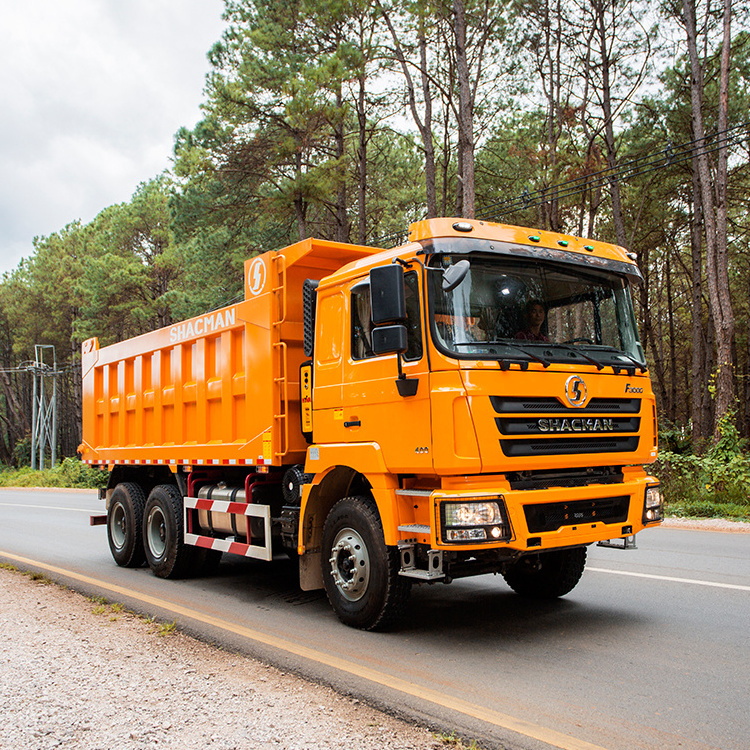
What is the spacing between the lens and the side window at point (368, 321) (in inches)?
210

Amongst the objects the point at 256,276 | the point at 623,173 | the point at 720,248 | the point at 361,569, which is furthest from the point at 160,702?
the point at 623,173

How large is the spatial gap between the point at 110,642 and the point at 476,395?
11.1ft

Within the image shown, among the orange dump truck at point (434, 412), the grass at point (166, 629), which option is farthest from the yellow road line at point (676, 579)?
the grass at point (166, 629)

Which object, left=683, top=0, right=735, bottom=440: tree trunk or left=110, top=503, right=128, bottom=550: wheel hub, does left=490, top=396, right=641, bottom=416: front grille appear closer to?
left=110, top=503, right=128, bottom=550: wheel hub

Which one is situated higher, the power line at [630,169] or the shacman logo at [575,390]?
the power line at [630,169]

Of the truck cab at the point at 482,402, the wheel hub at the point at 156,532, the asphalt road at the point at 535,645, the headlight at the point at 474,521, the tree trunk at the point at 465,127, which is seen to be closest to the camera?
the asphalt road at the point at 535,645

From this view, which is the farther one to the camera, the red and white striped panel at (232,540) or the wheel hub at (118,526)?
the wheel hub at (118,526)

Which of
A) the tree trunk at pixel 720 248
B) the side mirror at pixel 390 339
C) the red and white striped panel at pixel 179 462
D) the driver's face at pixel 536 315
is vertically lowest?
the red and white striped panel at pixel 179 462

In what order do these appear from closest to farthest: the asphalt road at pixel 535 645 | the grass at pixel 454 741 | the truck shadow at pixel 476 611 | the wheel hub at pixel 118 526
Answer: the grass at pixel 454 741 < the asphalt road at pixel 535 645 < the truck shadow at pixel 476 611 < the wheel hub at pixel 118 526

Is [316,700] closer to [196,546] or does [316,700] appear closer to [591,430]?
[591,430]

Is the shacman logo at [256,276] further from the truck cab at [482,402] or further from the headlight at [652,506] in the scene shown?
the headlight at [652,506]

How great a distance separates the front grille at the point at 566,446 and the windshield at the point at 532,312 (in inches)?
23.4

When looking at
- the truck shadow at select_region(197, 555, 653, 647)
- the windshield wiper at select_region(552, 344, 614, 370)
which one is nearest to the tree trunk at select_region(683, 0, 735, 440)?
the truck shadow at select_region(197, 555, 653, 647)

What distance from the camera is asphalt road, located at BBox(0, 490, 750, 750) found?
12.9 ft
